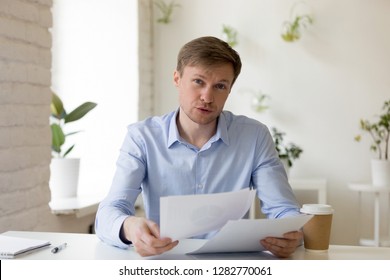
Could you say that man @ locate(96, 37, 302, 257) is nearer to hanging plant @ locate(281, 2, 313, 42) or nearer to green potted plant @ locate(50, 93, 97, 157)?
green potted plant @ locate(50, 93, 97, 157)

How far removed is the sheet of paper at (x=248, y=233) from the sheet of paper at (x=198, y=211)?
0.15 ft

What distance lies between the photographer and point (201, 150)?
190 cm

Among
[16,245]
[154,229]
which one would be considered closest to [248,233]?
[154,229]

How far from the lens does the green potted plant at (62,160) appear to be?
2.99 metres

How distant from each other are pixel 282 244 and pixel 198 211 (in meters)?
0.27

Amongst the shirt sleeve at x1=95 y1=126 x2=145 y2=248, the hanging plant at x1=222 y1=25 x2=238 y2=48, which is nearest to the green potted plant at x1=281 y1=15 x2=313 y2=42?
the hanging plant at x1=222 y1=25 x2=238 y2=48

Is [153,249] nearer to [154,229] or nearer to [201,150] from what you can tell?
[154,229]

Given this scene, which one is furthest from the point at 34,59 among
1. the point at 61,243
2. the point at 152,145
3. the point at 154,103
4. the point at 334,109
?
the point at 334,109

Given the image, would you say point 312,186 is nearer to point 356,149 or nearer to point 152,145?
point 356,149

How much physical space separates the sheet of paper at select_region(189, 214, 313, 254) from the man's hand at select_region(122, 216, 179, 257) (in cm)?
10

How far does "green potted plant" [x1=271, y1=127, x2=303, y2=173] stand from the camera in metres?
3.83

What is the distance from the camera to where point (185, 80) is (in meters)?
1.83

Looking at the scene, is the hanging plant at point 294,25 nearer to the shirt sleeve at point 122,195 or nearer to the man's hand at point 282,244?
the shirt sleeve at point 122,195
